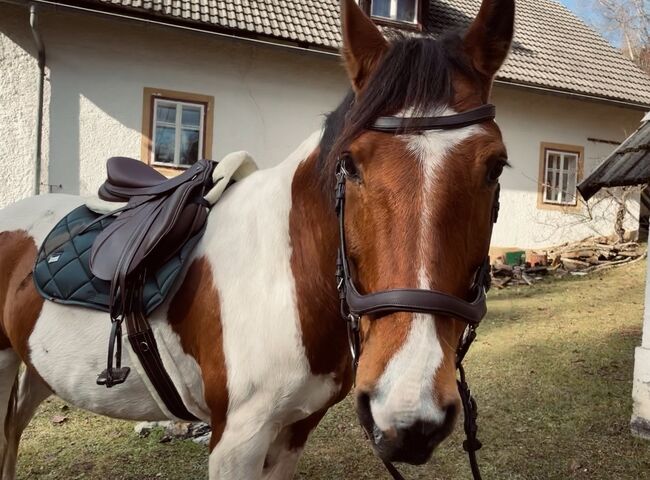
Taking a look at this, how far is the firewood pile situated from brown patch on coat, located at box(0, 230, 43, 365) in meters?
8.95

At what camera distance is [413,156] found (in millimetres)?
1141

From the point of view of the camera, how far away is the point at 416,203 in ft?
3.59

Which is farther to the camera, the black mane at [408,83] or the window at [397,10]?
the window at [397,10]

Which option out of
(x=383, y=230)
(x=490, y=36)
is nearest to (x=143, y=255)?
(x=383, y=230)

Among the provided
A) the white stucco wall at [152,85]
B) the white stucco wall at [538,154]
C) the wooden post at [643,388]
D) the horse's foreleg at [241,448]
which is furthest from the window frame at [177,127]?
the horse's foreleg at [241,448]

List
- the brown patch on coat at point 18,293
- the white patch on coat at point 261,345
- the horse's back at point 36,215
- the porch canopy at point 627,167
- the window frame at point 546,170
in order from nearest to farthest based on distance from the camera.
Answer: the white patch on coat at point 261,345 → the brown patch on coat at point 18,293 → the horse's back at point 36,215 → the porch canopy at point 627,167 → the window frame at point 546,170

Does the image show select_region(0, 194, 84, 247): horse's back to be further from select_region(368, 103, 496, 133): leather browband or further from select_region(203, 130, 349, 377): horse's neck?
select_region(368, 103, 496, 133): leather browband

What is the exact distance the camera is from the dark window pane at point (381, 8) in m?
10.2

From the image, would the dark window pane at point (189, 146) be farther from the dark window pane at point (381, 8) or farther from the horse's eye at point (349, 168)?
the horse's eye at point (349, 168)

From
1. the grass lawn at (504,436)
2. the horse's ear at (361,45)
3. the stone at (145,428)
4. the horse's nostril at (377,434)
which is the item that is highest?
the horse's ear at (361,45)

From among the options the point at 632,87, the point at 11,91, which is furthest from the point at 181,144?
the point at 632,87

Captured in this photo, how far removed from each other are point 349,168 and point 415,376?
543 mm

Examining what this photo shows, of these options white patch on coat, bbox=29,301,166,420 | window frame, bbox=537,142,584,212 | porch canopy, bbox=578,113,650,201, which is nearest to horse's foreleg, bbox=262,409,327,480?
white patch on coat, bbox=29,301,166,420

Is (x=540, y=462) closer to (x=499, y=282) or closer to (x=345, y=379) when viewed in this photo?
(x=345, y=379)
